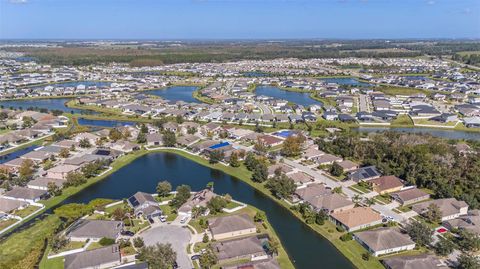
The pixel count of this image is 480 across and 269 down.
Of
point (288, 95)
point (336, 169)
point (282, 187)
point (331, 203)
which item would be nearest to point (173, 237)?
point (282, 187)

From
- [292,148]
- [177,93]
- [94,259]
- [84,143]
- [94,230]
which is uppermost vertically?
[177,93]

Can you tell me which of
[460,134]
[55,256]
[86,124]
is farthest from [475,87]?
[55,256]

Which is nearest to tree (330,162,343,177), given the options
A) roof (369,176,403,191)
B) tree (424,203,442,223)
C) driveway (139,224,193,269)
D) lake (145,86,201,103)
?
roof (369,176,403,191)

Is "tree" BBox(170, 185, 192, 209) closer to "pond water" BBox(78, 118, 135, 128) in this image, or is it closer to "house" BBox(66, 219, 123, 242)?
"house" BBox(66, 219, 123, 242)

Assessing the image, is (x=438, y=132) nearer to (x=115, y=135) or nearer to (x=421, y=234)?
(x=421, y=234)

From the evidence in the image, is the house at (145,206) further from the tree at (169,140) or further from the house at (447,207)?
the house at (447,207)

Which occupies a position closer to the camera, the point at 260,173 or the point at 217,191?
the point at 217,191

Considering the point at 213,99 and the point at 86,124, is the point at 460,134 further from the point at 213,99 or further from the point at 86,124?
the point at 86,124
